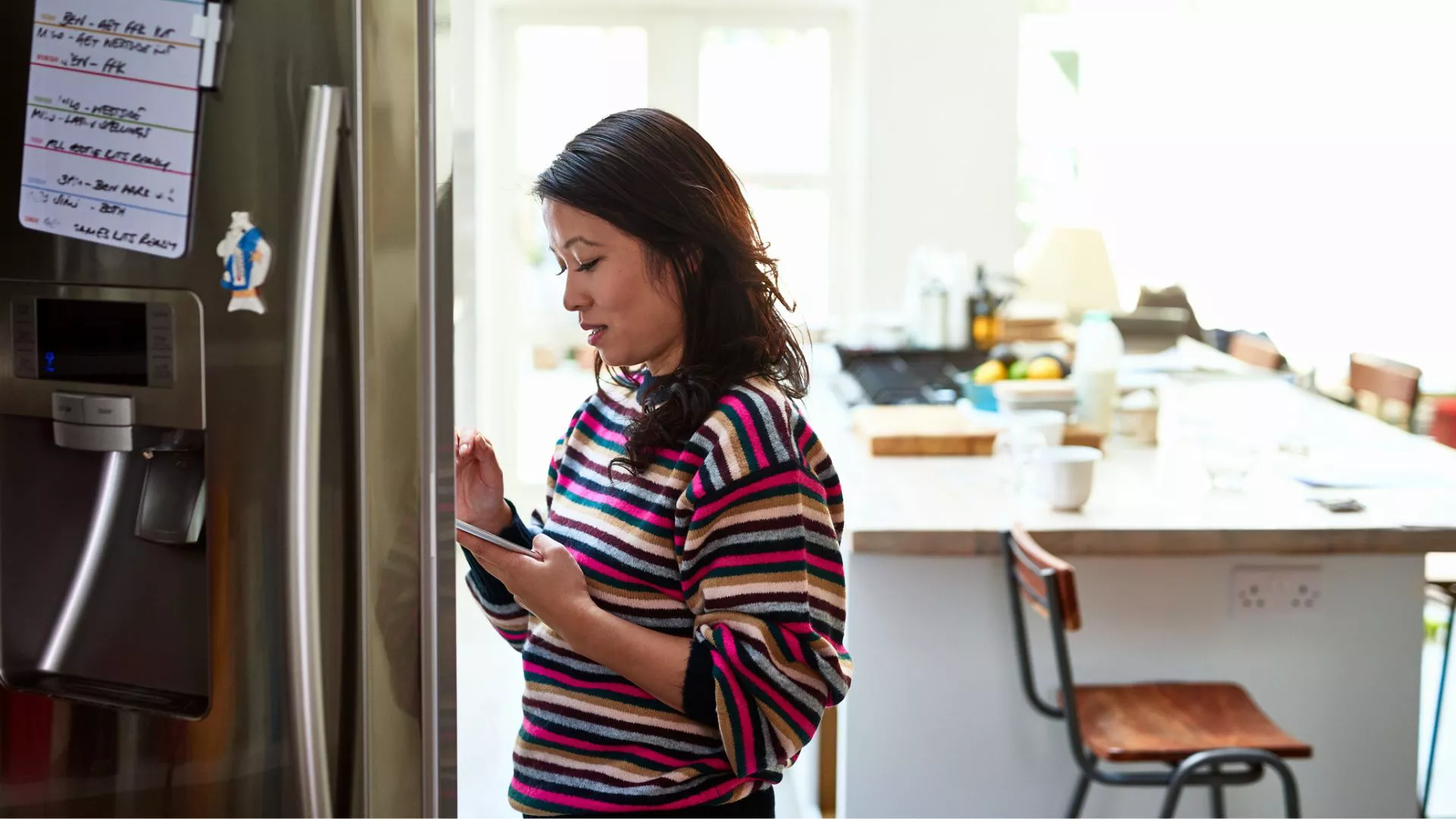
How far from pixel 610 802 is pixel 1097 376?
212cm

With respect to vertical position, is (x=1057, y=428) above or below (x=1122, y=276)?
below

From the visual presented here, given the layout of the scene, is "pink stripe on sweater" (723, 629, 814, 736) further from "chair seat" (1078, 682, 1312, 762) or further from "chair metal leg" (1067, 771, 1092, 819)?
"chair metal leg" (1067, 771, 1092, 819)

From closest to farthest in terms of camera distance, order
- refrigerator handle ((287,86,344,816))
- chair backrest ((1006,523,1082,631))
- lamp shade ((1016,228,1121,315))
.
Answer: refrigerator handle ((287,86,344,816)) < chair backrest ((1006,523,1082,631)) < lamp shade ((1016,228,1121,315))

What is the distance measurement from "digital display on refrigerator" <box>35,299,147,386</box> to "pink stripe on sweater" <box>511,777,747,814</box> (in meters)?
0.47

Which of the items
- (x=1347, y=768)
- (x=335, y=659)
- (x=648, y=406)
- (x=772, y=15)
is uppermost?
(x=772, y=15)

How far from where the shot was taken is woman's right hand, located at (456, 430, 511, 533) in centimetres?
124

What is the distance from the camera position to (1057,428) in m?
2.68

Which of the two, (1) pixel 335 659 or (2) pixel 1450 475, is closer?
(1) pixel 335 659

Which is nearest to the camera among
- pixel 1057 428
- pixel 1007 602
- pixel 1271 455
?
pixel 1007 602

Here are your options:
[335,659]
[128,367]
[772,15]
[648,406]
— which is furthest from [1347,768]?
[772,15]

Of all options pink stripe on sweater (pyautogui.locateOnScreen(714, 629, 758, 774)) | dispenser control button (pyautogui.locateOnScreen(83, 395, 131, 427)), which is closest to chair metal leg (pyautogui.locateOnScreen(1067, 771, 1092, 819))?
pink stripe on sweater (pyautogui.locateOnScreen(714, 629, 758, 774))

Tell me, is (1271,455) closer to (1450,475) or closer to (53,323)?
(1450,475)

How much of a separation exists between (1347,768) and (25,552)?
86.1 inches

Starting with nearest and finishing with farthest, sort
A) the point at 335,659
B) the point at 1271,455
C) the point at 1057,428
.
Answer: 1. the point at 335,659
2. the point at 1057,428
3. the point at 1271,455
